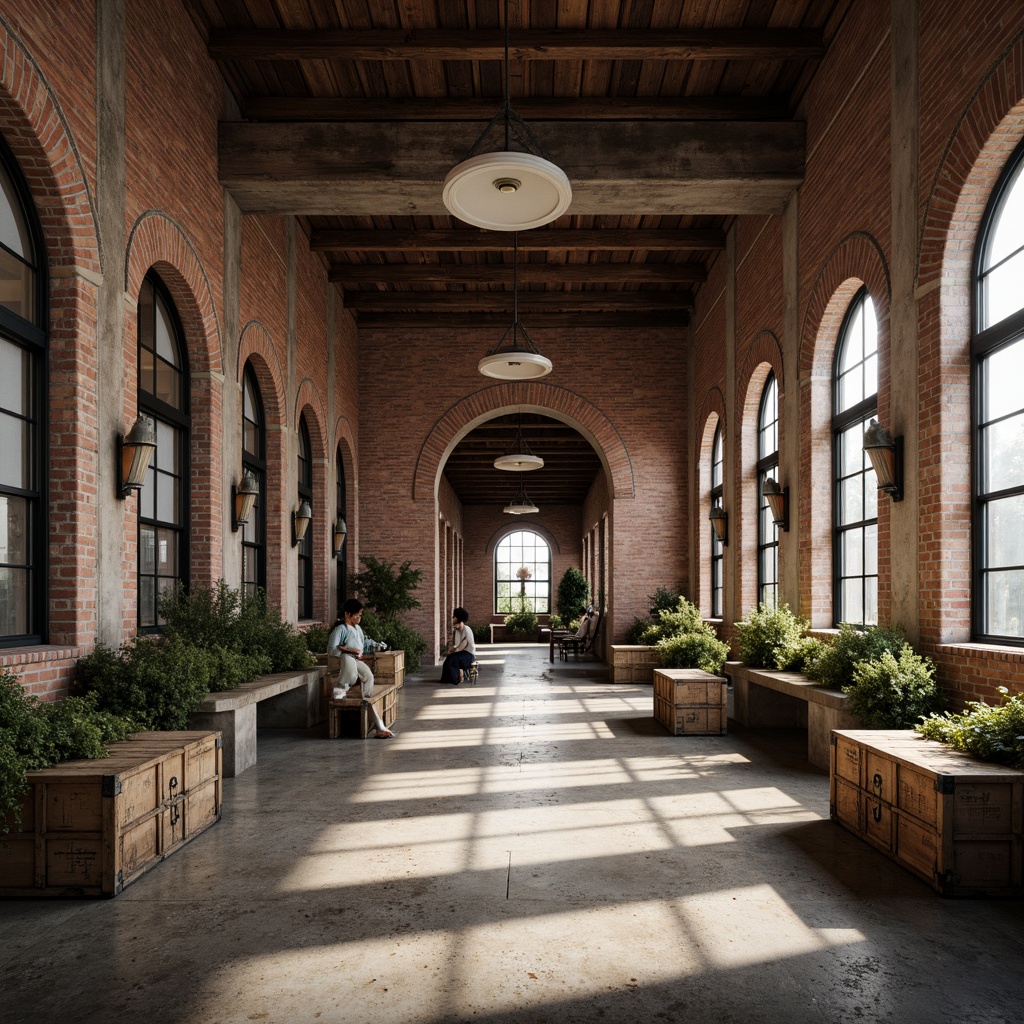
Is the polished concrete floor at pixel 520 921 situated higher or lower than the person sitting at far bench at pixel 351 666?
lower

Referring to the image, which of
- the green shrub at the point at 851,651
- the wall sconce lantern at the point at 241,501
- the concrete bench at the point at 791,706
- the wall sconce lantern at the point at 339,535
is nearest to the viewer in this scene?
the green shrub at the point at 851,651

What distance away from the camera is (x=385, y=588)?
14609mm

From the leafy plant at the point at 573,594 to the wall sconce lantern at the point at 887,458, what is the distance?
22047 mm

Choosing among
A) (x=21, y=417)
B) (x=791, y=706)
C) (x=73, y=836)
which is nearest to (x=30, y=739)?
(x=73, y=836)

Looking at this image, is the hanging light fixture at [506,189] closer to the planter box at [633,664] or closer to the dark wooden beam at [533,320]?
the planter box at [633,664]

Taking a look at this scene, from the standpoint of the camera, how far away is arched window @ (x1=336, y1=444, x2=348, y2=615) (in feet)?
49.0

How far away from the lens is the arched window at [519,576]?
3428 cm

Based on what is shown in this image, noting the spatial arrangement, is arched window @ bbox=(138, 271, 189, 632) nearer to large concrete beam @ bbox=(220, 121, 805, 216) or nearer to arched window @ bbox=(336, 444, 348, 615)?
large concrete beam @ bbox=(220, 121, 805, 216)

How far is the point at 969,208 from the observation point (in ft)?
20.2

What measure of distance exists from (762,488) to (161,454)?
715 centimetres

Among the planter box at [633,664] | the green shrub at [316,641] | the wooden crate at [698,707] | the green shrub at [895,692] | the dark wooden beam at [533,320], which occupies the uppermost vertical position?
the dark wooden beam at [533,320]

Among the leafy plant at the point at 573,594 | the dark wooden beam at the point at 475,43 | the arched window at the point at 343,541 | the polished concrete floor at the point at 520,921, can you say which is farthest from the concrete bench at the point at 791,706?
the leafy plant at the point at 573,594

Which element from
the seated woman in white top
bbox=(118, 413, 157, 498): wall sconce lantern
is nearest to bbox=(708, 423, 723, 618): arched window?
the seated woman in white top

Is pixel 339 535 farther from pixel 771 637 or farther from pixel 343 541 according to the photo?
pixel 771 637
